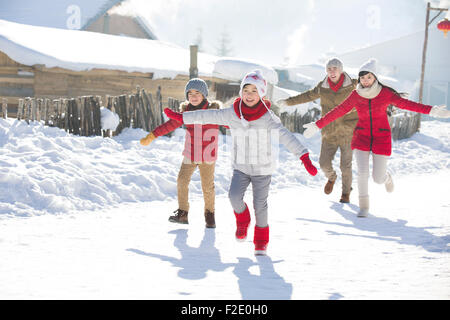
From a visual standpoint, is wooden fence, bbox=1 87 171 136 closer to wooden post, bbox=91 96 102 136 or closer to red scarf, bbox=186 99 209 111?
wooden post, bbox=91 96 102 136

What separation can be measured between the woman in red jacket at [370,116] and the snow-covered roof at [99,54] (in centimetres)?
916

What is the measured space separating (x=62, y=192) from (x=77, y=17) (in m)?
17.6

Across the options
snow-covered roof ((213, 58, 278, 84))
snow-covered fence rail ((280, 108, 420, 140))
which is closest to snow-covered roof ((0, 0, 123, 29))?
snow-covered roof ((213, 58, 278, 84))

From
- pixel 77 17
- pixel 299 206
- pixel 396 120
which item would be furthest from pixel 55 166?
pixel 77 17

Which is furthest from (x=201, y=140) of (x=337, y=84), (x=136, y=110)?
(x=136, y=110)

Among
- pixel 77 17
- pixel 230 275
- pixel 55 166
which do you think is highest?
pixel 77 17

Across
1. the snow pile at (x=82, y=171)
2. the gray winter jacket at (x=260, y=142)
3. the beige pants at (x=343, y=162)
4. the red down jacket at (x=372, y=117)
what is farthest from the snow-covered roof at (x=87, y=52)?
the gray winter jacket at (x=260, y=142)

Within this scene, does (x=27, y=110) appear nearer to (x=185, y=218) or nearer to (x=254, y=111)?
(x=185, y=218)

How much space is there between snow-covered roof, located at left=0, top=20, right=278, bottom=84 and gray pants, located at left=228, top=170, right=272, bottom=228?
32.5 feet

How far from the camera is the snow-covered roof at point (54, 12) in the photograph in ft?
71.9

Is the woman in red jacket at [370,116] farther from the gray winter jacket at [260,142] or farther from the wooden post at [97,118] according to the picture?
the wooden post at [97,118]

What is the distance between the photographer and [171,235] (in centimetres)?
511

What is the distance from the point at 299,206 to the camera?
22.5 ft
